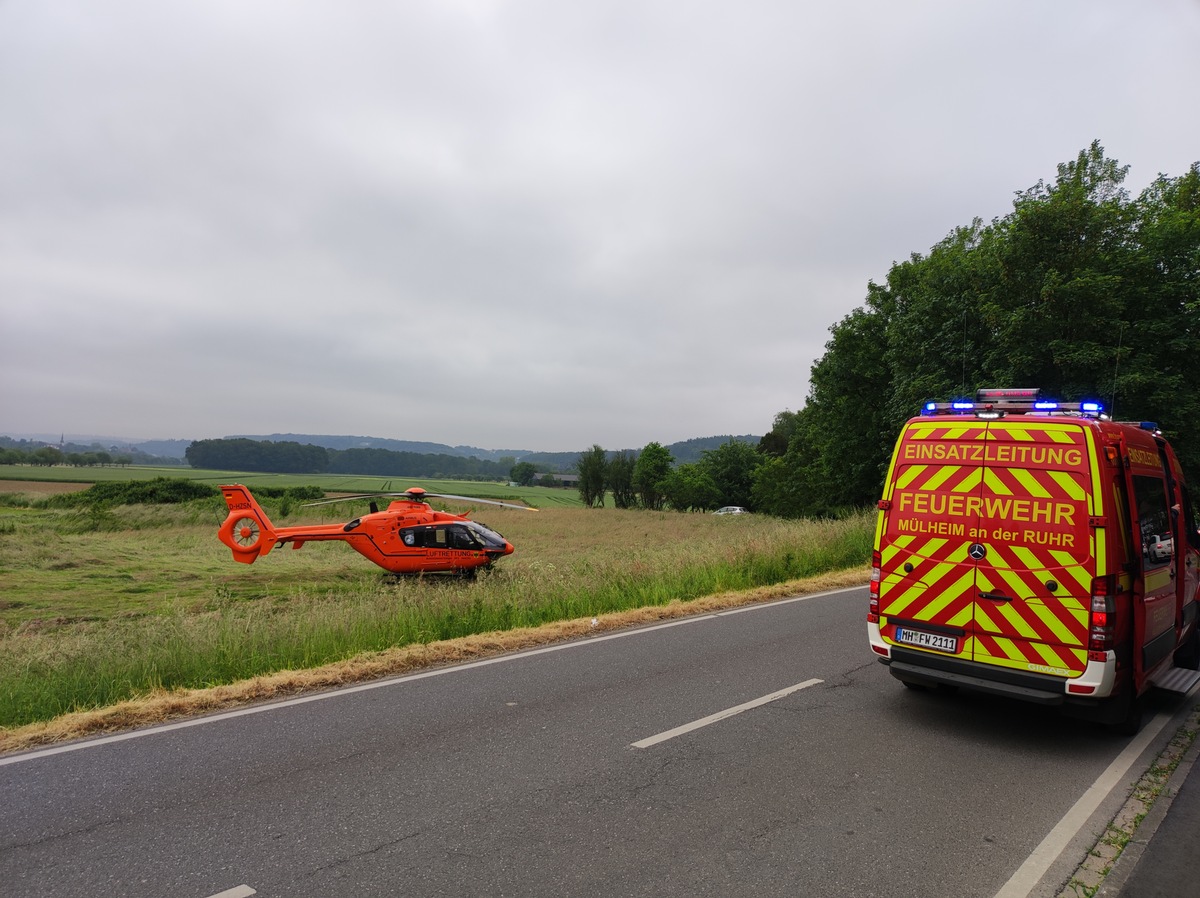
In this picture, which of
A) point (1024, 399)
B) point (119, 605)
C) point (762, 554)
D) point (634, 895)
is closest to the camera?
point (634, 895)

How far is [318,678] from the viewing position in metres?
7.14

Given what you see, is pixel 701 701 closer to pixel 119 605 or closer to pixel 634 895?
pixel 634 895

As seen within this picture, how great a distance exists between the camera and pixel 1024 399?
653 cm

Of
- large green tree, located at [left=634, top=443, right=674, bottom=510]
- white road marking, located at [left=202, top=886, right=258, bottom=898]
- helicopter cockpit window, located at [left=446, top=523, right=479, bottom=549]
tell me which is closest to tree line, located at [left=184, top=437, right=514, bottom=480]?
large green tree, located at [left=634, top=443, right=674, bottom=510]

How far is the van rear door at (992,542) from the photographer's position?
213 inches

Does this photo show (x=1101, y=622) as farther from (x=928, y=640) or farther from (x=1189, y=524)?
(x=1189, y=524)

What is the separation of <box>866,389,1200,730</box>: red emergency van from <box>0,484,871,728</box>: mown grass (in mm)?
5673

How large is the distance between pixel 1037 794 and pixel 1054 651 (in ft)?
3.66

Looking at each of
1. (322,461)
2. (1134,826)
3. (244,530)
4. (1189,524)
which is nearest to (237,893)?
(1134,826)

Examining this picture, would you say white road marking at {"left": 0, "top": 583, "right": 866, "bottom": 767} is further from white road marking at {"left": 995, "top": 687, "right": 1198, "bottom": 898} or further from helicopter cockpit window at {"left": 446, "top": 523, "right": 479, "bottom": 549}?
helicopter cockpit window at {"left": 446, "top": 523, "right": 479, "bottom": 549}

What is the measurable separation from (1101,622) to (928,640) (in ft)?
4.13

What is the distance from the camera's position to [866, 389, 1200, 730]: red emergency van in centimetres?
537

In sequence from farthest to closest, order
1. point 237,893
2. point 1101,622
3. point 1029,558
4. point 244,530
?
point 244,530
point 1029,558
point 1101,622
point 237,893

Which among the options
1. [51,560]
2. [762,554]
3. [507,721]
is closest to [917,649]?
[507,721]
